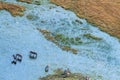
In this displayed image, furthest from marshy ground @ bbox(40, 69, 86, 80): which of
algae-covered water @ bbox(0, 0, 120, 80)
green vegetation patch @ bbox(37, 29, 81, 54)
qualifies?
green vegetation patch @ bbox(37, 29, 81, 54)

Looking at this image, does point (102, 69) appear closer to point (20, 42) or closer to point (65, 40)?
point (65, 40)

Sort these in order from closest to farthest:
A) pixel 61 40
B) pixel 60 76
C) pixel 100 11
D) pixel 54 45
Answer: pixel 60 76 < pixel 54 45 < pixel 61 40 < pixel 100 11

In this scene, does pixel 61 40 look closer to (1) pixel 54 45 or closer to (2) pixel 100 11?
(1) pixel 54 45

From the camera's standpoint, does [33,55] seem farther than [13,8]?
No

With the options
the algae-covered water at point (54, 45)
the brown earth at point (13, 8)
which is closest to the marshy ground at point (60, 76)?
the algae-covered water at point (54, 45)

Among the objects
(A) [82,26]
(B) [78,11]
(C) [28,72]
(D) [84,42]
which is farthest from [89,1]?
(C) [28,72]

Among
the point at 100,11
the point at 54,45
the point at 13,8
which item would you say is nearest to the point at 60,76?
the point at 54,45
